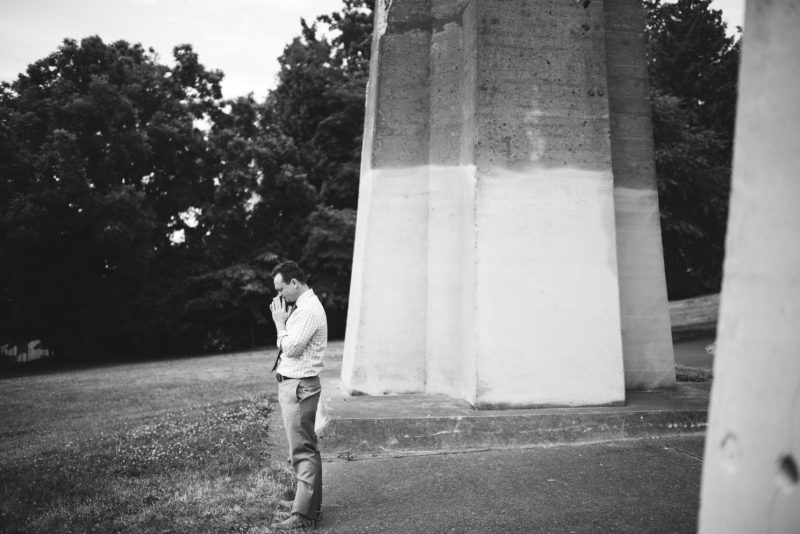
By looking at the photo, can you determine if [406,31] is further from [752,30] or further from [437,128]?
[752,30]

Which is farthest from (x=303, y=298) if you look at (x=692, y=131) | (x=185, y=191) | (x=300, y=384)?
(x=692, y=131)

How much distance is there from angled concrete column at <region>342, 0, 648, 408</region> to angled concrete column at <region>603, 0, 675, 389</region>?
1.06 meters

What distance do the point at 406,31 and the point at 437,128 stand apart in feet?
5.13

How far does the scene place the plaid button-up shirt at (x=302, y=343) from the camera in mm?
4574

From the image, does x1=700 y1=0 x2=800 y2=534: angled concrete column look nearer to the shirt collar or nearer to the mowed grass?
the shirt collar

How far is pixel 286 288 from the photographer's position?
4812 mm

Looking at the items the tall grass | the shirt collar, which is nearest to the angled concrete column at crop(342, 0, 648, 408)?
the tall grass

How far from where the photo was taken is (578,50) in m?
7.25

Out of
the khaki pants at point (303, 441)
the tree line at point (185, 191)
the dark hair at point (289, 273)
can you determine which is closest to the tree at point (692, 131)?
the tree line at point (185, 191)

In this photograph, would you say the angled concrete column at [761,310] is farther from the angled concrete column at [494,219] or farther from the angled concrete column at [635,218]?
the angled concrete column at [635,218]

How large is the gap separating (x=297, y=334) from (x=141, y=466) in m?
2.99

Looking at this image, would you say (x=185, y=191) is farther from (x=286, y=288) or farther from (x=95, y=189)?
(x=286, y=288)

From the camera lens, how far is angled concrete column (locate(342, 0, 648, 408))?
6.81 meters

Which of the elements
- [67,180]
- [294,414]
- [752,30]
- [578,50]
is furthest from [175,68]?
[752,30]
